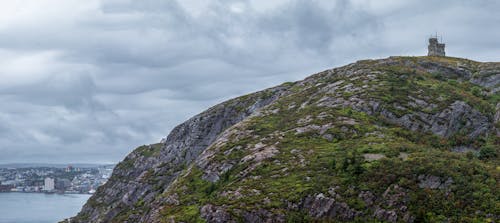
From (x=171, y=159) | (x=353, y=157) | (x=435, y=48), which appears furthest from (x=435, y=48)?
(x=353, y=157)

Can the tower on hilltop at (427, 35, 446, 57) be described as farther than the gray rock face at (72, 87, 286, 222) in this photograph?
Yes

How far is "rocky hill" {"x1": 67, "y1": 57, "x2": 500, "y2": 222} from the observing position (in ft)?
96.1

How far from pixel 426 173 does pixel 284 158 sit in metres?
11.6

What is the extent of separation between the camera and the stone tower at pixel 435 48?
84169 millimetres

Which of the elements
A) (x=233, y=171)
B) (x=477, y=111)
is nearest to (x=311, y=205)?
(x=233, y=171)

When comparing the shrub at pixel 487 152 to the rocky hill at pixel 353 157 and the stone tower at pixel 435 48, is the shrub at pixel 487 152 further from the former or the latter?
the stone tower at pixel 435 48

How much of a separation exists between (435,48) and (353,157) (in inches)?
2284

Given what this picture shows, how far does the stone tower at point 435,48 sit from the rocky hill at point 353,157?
482 inches

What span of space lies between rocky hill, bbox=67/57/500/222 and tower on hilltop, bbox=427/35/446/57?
1226 cm

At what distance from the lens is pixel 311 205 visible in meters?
30.7

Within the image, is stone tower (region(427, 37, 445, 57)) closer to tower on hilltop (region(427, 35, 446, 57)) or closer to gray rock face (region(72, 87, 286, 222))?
tower on hilltop (region(427, 35, 446, 57))

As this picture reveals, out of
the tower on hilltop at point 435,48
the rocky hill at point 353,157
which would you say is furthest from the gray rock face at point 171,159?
the tower on hilltop at point 435,48

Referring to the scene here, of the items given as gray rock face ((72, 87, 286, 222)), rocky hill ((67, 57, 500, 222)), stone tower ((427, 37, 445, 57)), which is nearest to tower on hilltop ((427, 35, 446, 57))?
stone tower ((427, 37, 445, 57))

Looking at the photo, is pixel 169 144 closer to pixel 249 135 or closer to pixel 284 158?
pixel 249 135
